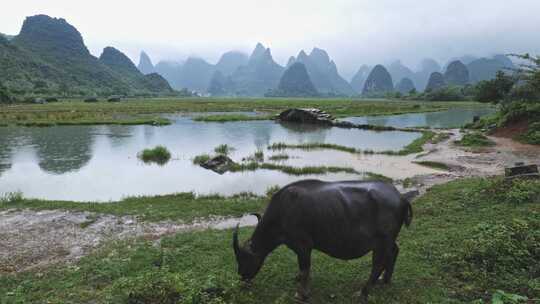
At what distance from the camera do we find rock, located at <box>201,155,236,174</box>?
17.2m

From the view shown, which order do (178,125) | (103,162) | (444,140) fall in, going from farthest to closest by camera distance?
(178,125)
(444,140)
(103,162)

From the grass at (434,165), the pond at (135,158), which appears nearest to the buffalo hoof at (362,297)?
the pond at (135,158)

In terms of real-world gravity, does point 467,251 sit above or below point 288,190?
below

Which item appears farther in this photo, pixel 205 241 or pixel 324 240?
pixel 205 241

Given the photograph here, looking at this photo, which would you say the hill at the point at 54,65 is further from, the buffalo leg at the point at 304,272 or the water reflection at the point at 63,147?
the buffalo leg at the point at 304,272

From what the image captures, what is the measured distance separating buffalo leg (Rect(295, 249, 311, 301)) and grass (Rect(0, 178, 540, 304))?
164 millimetres

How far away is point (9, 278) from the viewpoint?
19.7 feet

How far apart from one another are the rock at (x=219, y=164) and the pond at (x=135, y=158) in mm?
659

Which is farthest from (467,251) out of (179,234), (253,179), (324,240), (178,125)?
(178,125)

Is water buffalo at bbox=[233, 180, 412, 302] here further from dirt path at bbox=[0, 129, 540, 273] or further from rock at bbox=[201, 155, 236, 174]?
rock at bbox=[201, 155, 236, 174]

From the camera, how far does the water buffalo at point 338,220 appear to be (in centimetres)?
483

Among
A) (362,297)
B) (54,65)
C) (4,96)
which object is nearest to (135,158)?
(362,297)

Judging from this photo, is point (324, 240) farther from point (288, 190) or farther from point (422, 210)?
point (422, 210)

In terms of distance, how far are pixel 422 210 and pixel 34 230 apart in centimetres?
1093
